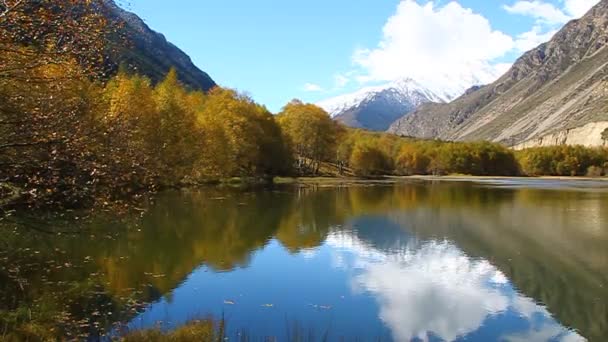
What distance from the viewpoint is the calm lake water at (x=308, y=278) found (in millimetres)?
16250

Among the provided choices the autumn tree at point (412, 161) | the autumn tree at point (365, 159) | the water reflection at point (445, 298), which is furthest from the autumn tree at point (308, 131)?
the water reflection at point (445, 298)

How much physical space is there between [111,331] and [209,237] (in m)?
19.6

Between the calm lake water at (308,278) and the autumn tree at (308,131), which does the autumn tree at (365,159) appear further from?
the calm lake water at (308,278)

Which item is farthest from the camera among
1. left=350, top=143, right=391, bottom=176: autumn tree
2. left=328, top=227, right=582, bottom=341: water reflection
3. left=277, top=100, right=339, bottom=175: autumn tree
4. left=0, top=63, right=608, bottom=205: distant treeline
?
left=350, top=143, right=391, bottom=176: autumn tree

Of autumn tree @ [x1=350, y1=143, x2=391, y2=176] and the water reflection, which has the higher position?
autumn tree @ [x1=350, y1=143, x2=391, y2=176]

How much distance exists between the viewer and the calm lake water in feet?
53.3

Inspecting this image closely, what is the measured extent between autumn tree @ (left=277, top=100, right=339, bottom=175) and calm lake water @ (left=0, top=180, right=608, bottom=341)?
79.2 metres

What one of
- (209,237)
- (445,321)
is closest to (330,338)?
(445,321)

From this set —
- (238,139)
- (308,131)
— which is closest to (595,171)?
(308,131)

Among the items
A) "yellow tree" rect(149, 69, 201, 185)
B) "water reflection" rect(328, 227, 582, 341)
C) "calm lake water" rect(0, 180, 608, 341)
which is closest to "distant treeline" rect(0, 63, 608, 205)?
"yellow tree" rect(149, 69, 201, 185)

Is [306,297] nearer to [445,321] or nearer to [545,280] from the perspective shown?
[445,321]

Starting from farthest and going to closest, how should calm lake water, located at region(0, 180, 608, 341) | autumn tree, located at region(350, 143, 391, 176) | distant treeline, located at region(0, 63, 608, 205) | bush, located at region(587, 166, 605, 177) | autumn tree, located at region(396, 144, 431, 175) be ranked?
bush, located at region(587, 166, 605, 177) → autumn tree, located at region(396, 144, 431, 175) → autumn tree, located at region(350, 143, 391, 176) → calm lake water, located at region(0, 180, 608, 341) → distant treeline, located at region(0, 63, 608, 205)

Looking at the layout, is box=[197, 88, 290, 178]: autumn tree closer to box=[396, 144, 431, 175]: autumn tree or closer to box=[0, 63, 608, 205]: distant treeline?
box=[0, 63, 608, 205]: distant treeline

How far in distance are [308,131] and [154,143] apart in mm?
66924
